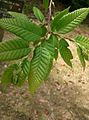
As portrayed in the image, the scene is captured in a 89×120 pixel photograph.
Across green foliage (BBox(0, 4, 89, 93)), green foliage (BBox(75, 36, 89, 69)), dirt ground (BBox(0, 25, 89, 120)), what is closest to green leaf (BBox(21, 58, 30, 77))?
green foliage (BBox(0, 4, 89, 93))

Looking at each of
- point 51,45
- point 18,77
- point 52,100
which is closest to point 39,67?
point 51,45

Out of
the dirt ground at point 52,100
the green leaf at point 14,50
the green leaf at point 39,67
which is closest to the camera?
the green leaf at point 39,67

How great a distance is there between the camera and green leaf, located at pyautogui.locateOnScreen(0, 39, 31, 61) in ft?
3.52

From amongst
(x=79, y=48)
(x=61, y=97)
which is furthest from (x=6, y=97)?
(x=79, y=48)

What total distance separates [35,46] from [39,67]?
135 millimetres

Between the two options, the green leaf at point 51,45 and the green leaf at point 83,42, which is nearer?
the green leaf at point 51,45

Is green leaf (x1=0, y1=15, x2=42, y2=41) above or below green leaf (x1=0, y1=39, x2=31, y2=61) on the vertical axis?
above

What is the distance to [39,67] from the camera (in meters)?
0.98

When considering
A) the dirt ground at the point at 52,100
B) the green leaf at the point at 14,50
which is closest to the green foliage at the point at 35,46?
the green leaf at the point at 14,50

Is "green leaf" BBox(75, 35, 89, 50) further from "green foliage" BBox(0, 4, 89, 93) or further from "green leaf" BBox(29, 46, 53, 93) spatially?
"green leaf" BBox(29, 46, 53, 93)

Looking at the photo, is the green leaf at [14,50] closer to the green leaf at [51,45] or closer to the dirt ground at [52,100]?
the green leaf at [51,45]

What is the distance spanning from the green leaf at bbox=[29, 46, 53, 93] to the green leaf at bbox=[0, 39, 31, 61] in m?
0.08

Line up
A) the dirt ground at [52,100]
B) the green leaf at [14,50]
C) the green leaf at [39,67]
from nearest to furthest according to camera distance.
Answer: the green leaf at [39,67]
the green leaf at [14,50]
the dirt ground at [52,100]

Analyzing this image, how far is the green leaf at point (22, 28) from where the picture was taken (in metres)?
1.03
